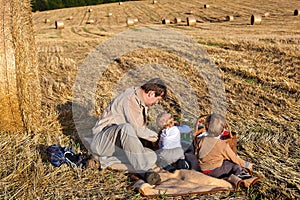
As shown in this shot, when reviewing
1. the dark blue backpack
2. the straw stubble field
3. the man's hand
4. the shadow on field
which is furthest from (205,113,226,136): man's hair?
the shadow on field

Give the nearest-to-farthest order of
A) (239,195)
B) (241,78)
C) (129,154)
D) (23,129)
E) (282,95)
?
1. (239,195)
2. (129,154)
3. (23,129)
4. (282,95)
5. (241,78)

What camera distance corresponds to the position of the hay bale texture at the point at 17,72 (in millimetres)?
5367

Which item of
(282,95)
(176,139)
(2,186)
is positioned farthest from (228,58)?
(2,186)

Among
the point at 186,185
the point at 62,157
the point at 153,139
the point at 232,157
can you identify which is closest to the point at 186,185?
the point at 186,185

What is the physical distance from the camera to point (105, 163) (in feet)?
15.7

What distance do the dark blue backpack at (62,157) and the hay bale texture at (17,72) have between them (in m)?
0.95

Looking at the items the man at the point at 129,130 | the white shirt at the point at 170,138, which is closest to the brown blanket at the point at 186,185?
the man at the point at 129,130

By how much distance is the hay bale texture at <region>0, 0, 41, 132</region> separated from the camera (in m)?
5.37

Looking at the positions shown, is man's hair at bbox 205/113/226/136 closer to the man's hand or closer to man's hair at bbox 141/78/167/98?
man's hair at bbox 141/78/167/98

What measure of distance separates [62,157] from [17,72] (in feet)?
4.62

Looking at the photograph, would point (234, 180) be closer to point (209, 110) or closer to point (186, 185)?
point (186, 185)

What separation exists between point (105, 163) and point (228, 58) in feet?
20.6

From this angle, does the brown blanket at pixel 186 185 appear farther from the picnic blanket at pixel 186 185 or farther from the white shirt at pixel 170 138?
the white shirt at pixel 170 138

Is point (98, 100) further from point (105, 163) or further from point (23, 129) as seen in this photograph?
point (105, 163)
